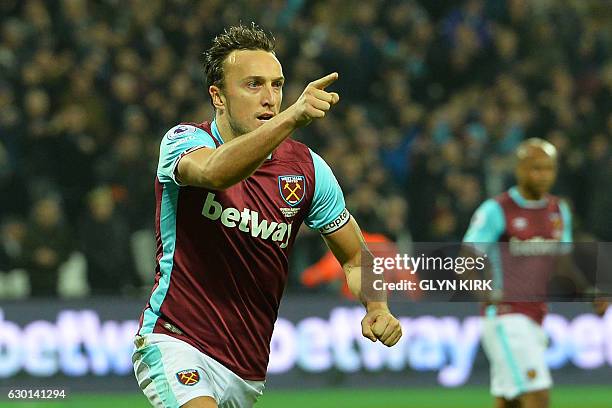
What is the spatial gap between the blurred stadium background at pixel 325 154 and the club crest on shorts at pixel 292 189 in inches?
224

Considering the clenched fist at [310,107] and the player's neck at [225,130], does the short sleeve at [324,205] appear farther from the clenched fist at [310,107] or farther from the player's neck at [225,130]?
the clenched fist at [310,107]

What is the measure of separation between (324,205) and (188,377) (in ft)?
3.27

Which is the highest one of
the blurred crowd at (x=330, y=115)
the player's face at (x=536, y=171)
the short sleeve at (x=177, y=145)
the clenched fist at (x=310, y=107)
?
the blurred crowd at (x=330, y=115)

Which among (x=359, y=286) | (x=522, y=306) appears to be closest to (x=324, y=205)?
(x=359, y=286)

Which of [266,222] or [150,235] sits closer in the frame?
[266,222]

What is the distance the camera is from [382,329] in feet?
15.5

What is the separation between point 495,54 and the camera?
15.1m

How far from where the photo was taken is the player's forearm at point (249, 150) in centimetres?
405

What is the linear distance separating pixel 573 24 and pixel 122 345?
7.53 metres

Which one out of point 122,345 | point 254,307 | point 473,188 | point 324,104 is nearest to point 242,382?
point 254,307

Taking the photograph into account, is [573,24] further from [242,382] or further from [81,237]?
[242,382]

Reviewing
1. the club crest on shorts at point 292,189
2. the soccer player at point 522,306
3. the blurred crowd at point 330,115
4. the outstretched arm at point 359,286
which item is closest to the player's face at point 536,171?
the soccer player at point 522,306

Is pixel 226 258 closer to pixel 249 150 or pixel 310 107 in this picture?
pixel 249 150

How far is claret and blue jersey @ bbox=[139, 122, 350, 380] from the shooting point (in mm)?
4840
